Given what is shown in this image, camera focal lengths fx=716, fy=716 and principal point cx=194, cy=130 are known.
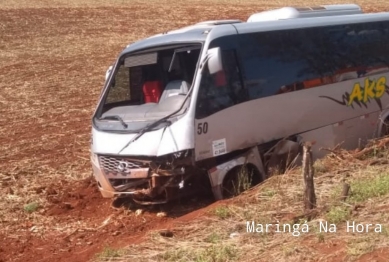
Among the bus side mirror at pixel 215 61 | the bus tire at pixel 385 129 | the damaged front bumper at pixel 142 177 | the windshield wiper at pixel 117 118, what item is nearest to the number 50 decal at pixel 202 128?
the damaged front bumper at pixel 142 177

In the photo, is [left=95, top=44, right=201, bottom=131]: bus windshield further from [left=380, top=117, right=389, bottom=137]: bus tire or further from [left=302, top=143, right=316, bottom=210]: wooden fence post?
[left=380, top=117, right=389, bottom=137]: bus tire

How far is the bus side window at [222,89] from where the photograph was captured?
365 inches

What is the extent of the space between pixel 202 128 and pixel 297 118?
188 cm

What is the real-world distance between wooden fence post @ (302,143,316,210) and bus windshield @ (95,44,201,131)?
270cm

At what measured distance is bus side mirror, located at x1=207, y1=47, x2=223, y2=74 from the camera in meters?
9.16

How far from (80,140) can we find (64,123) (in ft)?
6.45

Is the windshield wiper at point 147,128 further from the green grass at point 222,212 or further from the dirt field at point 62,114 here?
the green grass at point 222,212

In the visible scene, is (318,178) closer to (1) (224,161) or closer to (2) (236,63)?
(1) (224,161)

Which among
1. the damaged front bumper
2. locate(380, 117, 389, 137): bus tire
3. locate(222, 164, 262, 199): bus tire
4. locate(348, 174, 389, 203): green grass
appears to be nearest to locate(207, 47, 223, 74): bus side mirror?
the damaged front bumper

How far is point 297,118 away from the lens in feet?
34.2

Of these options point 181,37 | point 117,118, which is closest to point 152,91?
point 117,118

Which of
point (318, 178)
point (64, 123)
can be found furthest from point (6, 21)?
point (318, 178)

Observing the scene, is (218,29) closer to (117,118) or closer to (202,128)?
(202,128)

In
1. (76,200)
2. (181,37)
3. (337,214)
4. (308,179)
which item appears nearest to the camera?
(337,214)
